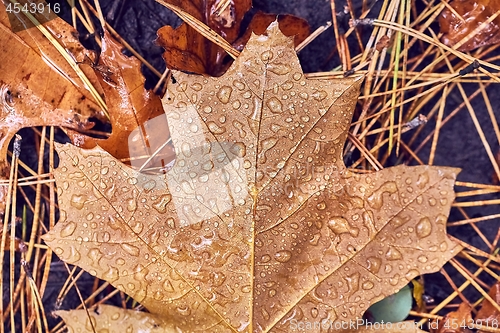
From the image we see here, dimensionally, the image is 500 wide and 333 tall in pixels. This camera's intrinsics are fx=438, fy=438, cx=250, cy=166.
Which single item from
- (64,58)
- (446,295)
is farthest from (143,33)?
(446,295)

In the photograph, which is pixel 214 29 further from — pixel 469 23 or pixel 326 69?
pixel 469 23

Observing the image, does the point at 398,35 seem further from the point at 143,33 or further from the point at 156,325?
the point at 156,325

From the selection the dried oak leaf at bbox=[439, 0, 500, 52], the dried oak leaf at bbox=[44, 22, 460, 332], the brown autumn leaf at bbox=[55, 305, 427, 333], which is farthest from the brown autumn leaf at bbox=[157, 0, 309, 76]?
the brown autumn leaf at bbox=[55, 305, 427, 333]

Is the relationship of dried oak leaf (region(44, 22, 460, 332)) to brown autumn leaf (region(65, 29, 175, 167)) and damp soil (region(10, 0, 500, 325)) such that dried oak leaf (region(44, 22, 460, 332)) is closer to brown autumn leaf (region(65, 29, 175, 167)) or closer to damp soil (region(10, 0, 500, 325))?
brown autumn leaf (region(65, 29, 175, 167))

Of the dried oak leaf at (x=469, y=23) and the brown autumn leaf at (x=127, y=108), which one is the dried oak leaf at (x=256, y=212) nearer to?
the brown autumn leaf at (x=127, y=108)

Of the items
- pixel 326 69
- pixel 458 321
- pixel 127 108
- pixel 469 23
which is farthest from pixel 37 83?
pixel 458 321

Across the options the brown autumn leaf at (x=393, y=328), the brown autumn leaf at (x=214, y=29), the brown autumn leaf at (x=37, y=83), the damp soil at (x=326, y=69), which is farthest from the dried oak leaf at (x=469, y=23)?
the brown autumn leaf at (x=37, y=83)
